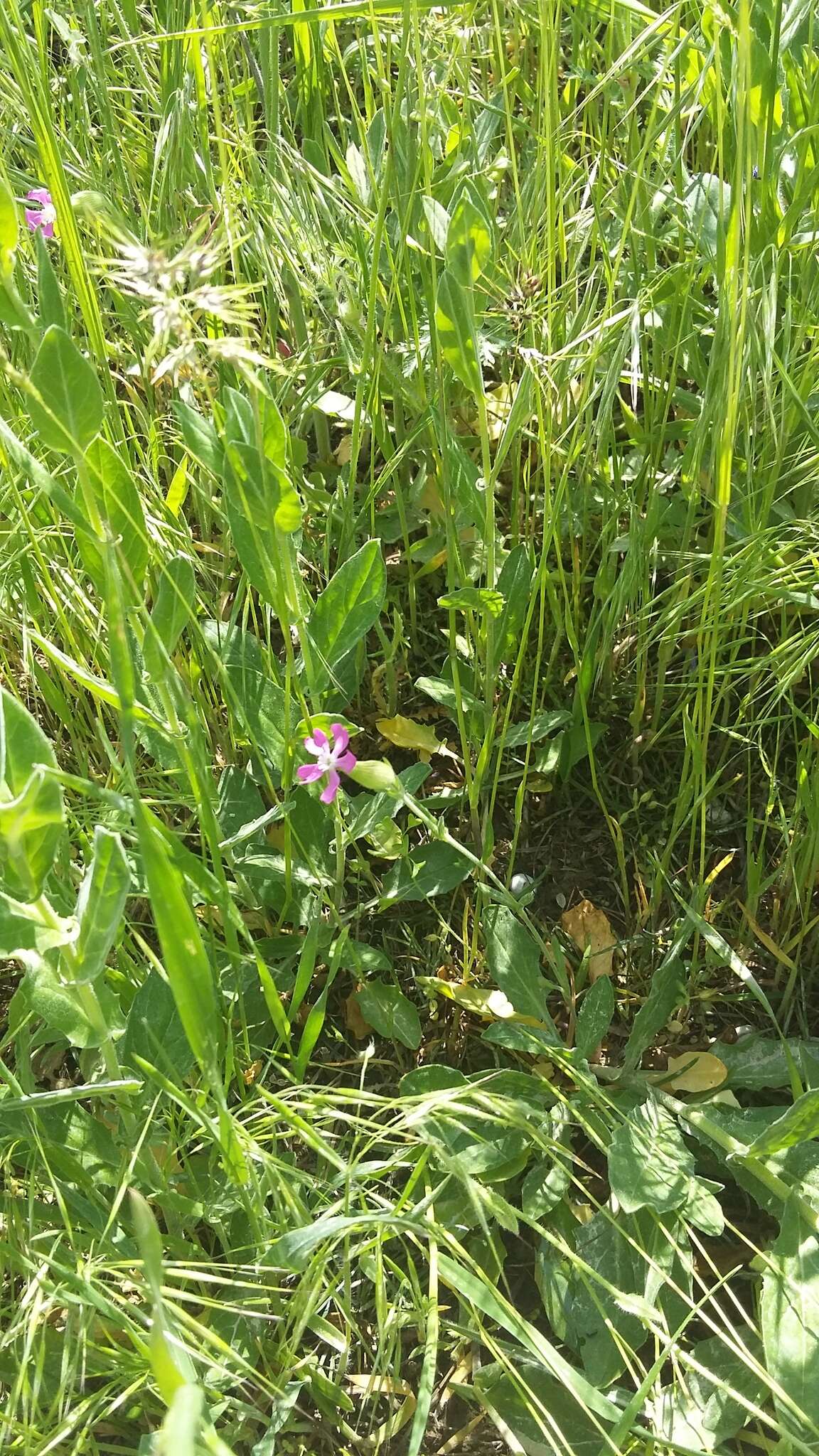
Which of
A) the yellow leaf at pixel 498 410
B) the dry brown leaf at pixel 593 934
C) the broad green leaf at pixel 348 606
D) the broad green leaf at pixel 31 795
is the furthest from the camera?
the yellow leaf at pixel 498 410

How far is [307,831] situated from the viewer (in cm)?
90

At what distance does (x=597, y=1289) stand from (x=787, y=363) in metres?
0.71

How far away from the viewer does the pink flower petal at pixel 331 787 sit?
79 cm

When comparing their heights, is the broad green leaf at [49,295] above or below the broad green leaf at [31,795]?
above

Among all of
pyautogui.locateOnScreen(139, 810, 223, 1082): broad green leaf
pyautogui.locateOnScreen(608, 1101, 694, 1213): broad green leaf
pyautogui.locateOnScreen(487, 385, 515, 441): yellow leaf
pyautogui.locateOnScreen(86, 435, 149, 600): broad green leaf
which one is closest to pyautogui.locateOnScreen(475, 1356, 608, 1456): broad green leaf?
pyautogui.locateOnScreen(608, 1101, 694, 1213): broad green leaf

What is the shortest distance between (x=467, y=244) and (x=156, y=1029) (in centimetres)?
54

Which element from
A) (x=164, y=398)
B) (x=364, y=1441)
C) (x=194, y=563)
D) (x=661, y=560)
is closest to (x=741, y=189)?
(x=661, y=560)

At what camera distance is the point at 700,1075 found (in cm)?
87

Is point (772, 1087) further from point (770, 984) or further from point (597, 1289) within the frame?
point (597, 1289)

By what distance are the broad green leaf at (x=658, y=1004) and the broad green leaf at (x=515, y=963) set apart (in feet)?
0.22

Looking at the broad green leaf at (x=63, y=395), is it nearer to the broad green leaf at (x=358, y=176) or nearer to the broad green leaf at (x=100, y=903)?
the broad green leaf at (x=100, y=903)

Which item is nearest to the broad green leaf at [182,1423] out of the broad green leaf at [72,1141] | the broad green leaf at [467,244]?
the broad green leaf at [72,1141]

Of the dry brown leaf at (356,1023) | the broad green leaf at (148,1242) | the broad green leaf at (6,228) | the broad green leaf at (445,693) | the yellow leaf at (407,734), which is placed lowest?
the dry brown leaf at (356,1023)

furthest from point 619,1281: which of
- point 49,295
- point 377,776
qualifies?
point 49,295
